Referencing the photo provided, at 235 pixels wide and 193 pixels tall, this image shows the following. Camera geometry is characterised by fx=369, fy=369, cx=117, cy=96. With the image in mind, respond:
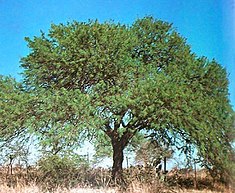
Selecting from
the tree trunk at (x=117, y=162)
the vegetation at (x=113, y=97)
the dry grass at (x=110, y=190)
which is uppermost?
the vegetation at (x=113, y=97)

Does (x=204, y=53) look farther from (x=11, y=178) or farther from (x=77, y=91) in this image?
(x=11, y=178)

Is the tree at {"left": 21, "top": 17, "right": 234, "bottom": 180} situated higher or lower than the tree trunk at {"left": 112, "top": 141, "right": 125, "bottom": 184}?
higher

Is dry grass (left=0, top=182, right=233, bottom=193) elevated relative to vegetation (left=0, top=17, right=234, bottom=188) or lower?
lower

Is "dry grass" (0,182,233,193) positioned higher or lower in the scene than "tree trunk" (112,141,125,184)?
lower

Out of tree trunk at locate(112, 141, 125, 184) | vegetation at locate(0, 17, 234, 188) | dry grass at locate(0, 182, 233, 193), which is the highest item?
vegetation at locate(0, 17, 234, 188)

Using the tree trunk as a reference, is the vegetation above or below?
above

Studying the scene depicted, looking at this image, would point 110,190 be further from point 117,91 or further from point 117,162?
point 117,91

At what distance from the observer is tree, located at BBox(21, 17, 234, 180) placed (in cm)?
158

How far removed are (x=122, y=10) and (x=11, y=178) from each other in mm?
837

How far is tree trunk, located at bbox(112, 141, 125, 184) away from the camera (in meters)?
1.59

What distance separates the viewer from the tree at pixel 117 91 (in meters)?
1.58

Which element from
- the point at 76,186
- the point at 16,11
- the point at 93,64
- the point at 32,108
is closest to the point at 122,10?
the point at 93,64

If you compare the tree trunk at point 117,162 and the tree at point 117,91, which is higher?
the tree at point 117,91

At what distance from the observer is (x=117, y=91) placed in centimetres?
166
